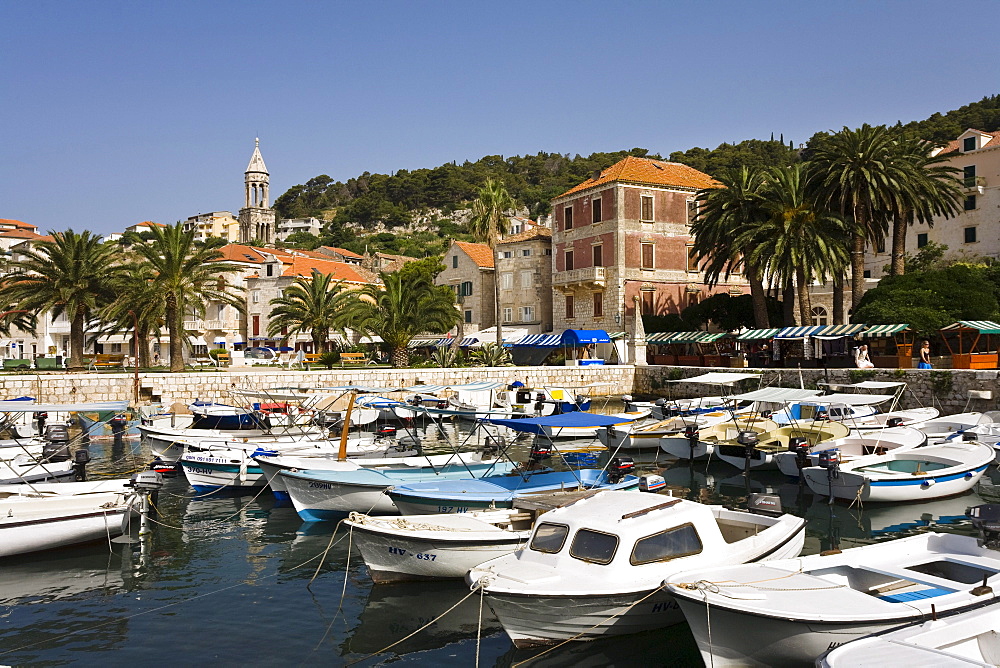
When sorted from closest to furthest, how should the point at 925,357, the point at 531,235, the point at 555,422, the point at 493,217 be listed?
the point at 555,422
the point at 925,357
the point at 493,217
the point at 531,235

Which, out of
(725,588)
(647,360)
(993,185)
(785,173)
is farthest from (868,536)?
(993,185)

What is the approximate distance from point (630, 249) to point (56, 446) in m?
41.5

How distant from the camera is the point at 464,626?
12.6m

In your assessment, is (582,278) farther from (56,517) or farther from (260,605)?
(260,605)

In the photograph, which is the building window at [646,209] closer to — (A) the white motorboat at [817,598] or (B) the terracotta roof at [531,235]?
(B) the terracotta roof at [531,235]

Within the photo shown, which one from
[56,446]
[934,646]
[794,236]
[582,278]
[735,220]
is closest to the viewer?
[934,646]

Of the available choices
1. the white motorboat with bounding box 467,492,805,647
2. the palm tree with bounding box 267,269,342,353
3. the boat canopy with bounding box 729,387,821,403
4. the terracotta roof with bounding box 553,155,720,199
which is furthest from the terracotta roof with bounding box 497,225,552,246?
the white motorboat with bounding box 467,492,805,647

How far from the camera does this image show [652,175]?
5806 cm

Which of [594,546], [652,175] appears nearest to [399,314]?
[652,175]

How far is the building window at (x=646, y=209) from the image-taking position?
188ft

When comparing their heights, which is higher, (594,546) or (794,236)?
(794,236)

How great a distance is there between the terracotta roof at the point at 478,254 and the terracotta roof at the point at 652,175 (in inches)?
493

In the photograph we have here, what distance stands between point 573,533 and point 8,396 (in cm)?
3793

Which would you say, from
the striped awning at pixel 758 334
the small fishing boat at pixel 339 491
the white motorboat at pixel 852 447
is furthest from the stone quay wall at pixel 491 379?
the small fishing boat at pixel 339 491
